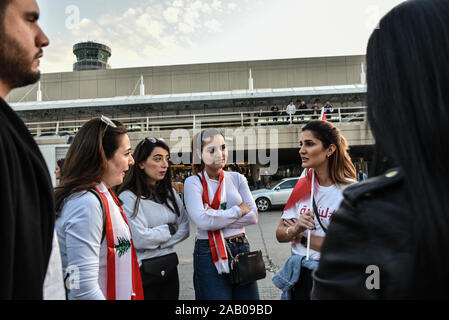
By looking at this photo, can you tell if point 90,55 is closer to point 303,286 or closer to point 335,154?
point 335,154

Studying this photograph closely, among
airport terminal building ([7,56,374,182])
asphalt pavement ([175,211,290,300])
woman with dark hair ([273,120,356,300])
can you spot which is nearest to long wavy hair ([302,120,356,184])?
woman with dark hair ([273,120,356,300])

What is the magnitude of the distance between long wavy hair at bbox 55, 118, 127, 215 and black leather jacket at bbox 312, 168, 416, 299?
152 centimetres

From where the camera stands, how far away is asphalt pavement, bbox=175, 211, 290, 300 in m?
4.14

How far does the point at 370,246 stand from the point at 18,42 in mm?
1166

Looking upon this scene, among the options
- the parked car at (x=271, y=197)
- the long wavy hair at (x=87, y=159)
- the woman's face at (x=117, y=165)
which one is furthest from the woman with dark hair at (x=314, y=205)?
the parked car at (x=271, y=197)

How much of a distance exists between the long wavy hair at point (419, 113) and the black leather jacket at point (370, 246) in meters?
0.03

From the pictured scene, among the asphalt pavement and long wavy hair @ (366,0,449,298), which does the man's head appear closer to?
long wavy hair @ (366,0,449,298)

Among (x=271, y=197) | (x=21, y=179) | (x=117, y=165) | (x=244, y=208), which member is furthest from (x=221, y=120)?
(x=21, y=179)

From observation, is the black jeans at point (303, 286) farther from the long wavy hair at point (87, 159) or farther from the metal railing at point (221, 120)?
the metal railing at point (221, 120)

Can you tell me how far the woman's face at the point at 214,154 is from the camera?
2812 millimetres

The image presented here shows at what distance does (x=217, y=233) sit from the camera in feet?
8.55

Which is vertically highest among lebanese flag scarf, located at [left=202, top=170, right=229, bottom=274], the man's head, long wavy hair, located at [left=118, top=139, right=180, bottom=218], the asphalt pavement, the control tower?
the control tower
